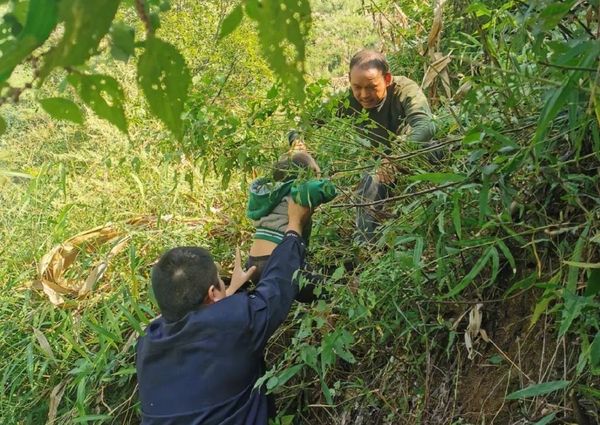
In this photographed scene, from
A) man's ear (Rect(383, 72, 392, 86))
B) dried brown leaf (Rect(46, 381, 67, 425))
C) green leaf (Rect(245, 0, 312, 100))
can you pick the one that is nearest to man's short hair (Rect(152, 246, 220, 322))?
dried brown leaf (Rect(46, 381, 67, 425))

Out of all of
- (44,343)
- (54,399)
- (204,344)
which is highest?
(204,344)

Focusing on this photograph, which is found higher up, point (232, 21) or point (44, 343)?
point (232, 21)

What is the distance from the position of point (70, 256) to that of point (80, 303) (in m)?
0.36

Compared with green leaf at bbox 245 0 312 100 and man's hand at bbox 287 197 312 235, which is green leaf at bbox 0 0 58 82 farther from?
man's hand at bbox 287 197 312 235

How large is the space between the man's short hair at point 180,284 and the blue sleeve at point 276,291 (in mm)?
153

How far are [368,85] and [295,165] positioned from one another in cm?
97

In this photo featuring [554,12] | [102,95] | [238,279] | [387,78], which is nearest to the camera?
[102,95]

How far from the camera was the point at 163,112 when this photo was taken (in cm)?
66

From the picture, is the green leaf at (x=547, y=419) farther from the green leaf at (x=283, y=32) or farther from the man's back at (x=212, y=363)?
the green leaf at (x=283, y=32)

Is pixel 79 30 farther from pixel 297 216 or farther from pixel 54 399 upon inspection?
pixel 54 399

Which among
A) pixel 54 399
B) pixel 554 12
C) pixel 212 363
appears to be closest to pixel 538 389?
pixel 554 12

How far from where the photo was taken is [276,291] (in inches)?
92.3

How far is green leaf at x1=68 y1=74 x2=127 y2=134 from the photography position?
26.8 inches

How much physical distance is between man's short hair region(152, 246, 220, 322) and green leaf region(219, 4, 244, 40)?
5.33ft
